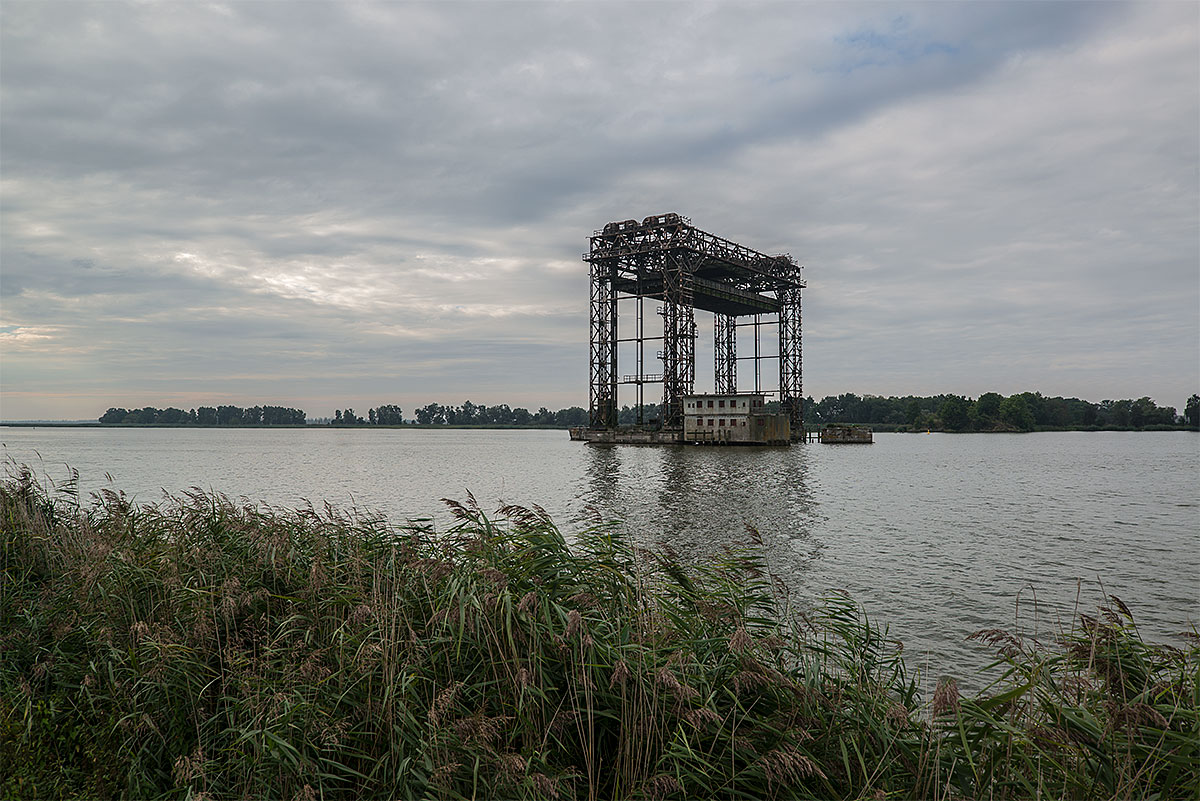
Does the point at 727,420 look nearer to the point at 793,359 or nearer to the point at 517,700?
the point at 793,359

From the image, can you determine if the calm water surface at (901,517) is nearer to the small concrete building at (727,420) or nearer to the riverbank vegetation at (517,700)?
the riverbank vegetation at (517,700)

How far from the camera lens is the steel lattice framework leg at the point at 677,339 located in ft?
292

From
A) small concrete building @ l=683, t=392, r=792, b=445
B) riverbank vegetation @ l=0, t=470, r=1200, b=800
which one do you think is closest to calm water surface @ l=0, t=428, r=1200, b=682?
riverbank vegetation @ l=0, t=470, r=1200, b=800

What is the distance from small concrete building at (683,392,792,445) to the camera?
9025 centimetres

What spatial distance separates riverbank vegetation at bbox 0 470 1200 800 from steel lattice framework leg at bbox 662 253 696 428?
271ft

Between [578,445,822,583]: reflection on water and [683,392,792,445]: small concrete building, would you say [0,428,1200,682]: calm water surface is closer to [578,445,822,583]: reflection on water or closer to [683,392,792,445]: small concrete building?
[578,445,822,583]: reflection on water

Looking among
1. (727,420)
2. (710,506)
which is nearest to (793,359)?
(727,420)

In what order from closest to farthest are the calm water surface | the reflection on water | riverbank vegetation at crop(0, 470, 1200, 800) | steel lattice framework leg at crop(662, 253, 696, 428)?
riverbank vegetation at crop(0, 470, 1200, 800)
the calm water surface
the reflection on water
steel lattice framework leg at crop(662, 253, 696, 428)

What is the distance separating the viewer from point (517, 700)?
593 centimetres

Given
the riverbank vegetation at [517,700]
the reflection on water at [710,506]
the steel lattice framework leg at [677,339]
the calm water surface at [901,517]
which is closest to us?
the riverbank vegetation at [517,700]

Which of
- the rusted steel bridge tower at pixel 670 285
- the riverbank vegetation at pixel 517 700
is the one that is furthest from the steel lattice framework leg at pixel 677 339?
the riverbank vegetation at pixel 517 700

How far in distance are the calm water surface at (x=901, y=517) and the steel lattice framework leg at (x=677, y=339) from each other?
102 feet

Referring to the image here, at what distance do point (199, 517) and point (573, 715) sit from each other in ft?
26.6

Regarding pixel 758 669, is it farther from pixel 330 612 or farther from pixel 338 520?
pixel 338 520
